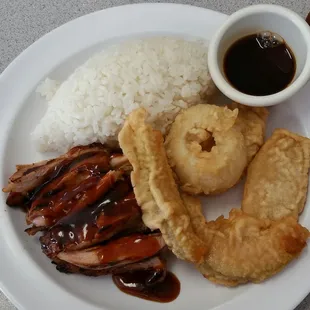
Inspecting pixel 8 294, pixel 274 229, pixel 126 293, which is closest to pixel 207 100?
pixel 274 229

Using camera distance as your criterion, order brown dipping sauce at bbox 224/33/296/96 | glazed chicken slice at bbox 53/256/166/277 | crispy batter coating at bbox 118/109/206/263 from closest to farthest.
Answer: crispy batter coating at bbox 118/109/206/263 < glazed chicken slice at bbox 53/256/166/277 < brown dipping sauce at bbox 224/33/296/96

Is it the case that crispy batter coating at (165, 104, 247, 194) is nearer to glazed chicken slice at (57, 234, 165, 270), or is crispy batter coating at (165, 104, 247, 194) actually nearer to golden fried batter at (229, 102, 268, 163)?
golden fried batter at (229, 102, 268, 163)

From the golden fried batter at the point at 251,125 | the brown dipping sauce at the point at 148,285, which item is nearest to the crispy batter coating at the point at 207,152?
the golden fried batter at the point at 251,125

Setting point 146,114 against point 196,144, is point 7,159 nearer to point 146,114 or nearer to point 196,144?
point 146,114

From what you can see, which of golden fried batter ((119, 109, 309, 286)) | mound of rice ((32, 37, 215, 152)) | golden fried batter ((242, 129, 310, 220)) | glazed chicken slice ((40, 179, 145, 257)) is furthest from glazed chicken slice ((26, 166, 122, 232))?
golden fried batter ((242, 129, 310, 220))

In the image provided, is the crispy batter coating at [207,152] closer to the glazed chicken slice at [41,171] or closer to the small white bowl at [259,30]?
the small white bowl at [259,30]

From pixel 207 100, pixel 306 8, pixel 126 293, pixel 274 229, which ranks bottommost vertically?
pixel 126 293

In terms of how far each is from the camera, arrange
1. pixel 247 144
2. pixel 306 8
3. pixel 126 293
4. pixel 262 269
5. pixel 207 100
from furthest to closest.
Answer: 1. pixel 306 8
2. pixel 207 100
3. pixel 247 144
4. pixel 126 293
5. pixel 262 269
